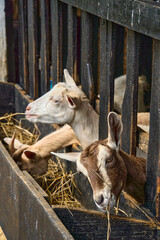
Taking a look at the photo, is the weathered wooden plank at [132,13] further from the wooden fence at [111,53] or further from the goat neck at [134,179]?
the goat neck at [134,179]

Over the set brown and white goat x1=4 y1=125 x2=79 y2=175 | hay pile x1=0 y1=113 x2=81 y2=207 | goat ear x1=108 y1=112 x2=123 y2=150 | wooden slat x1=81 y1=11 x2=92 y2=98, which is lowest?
hay pile x1=0 y1=113 x2=81 y2=207

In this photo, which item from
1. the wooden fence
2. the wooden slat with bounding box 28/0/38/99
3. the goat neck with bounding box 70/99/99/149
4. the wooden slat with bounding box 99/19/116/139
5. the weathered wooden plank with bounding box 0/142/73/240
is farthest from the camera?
the wooden slat with bounding box 28/0/38/99

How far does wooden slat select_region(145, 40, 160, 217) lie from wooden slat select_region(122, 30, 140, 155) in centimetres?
36

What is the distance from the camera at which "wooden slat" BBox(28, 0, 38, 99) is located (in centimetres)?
611

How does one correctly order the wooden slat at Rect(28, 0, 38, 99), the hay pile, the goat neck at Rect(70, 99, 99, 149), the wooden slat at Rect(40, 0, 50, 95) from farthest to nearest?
the wooden slat at Rect(28, 0, 38, 99), the wooden slat at Rect(40, 0, 50, 95), the hay pile, the goat neck at Rect(70, 99, 99, 149)

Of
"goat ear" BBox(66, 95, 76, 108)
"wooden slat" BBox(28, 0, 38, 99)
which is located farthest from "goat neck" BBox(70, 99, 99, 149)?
"wooden slat" BBox(28, 0, 38, 99)

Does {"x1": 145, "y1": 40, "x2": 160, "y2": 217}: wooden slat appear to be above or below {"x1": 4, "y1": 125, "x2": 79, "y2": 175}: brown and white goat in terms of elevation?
above

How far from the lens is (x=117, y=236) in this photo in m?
3.30

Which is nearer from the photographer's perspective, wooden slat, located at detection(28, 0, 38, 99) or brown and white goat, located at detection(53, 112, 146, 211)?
brown and white goat, located at detection(53, 112, 146, 211)

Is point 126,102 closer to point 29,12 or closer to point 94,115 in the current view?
point 94,115

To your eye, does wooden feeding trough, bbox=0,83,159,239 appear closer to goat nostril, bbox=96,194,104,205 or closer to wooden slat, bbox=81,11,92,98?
goat nostril, bbox=96,194,104,205

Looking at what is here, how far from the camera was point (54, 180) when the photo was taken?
17.0 ft

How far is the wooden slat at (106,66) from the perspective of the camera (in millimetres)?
4090

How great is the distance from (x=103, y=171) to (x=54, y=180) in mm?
1883
